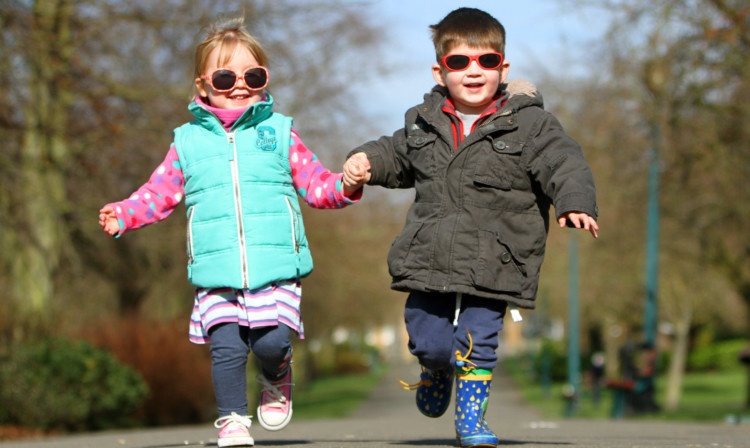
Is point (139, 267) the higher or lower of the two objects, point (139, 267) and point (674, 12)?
the lower

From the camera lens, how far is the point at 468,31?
4.88m

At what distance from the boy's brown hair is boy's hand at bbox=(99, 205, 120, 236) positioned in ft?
5.57

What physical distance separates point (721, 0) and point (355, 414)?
50.2 feet

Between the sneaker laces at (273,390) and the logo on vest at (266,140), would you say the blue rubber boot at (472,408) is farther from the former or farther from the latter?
the logo on vest at (266,140)

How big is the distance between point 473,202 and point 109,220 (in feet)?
5.57

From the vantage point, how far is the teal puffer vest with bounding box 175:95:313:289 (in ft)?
15.6

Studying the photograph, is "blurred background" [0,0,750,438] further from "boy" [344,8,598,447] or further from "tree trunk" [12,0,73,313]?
"boy" [344,8,598,447]

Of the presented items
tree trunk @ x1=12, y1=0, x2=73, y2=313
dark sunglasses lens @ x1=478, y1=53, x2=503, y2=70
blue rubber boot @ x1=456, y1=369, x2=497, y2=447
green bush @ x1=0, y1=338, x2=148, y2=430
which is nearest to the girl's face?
dark sunglasses lens @ x1=478, y1=53, x2=503, y2=70

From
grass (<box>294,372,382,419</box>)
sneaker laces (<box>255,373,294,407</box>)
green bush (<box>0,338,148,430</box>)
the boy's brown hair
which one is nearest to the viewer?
the boy's brown hair

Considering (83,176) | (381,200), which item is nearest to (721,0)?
(83,176)

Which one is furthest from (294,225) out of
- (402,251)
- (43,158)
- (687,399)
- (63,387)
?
(687,399)

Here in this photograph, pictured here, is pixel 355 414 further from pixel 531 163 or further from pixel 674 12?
pixel 531 163

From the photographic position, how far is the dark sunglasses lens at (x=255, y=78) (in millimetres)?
5016

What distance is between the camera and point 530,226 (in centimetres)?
469
